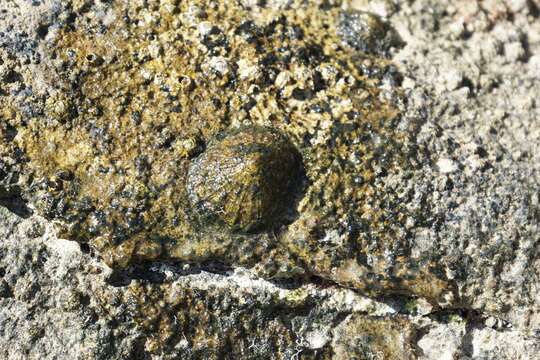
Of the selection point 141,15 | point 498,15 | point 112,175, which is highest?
point 498,15

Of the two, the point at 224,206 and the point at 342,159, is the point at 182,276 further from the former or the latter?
the point at 342,159

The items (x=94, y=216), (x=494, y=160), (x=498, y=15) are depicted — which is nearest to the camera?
(x=94, y=216)

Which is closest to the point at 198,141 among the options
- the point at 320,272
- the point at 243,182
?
the point at 243,182

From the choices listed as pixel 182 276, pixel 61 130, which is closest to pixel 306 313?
pixel 182 276

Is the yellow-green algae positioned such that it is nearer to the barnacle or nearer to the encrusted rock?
the barnacle

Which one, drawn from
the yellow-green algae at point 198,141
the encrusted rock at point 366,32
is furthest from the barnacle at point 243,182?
the encrusted rock at point 366,32

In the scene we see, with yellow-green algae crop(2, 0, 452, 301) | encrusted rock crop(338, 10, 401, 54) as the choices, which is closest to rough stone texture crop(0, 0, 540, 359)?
yellow-green algae crop(2, 0, 452, 301)

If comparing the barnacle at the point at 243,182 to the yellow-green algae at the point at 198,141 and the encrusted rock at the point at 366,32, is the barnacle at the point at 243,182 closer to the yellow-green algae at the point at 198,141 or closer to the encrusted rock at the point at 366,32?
the yellow-green algae at the point at 198,141

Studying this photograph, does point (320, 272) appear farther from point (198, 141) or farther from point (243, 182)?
point (198, 141)
